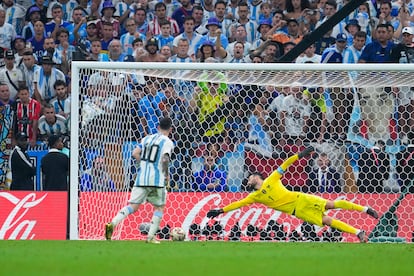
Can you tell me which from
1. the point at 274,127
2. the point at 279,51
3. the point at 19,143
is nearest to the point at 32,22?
Answer: the point at 19,143

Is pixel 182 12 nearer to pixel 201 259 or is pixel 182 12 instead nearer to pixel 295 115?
pixel 295 115

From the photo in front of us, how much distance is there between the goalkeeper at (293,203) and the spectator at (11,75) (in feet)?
18.0

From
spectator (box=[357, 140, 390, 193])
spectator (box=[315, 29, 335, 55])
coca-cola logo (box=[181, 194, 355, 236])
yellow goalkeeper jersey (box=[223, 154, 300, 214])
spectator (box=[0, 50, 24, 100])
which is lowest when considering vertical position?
coca-cola logo (box=[181, 194, 355, 236])

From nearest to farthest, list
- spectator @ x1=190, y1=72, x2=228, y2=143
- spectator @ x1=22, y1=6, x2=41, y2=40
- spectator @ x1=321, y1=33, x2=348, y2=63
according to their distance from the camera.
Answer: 1. spectator @ x1=190, y1=72, x2=228, y2=143
2. spectator @ x1=321, y1=33, x2=348, y2=63
3. spectator @ x1=22, y1=6, x2=41, y2=40

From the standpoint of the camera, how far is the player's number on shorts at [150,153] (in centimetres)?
1487

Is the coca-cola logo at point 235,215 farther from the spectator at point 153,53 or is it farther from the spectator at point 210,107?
the spectator at point 153,53

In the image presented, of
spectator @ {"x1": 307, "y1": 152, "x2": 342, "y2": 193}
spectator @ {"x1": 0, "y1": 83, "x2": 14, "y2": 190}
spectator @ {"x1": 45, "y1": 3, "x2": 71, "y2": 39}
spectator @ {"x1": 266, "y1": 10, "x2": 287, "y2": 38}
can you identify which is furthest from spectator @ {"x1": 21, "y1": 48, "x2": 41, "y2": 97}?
spectator @ {"x1": 307, "y1": 152, "x2": 342, "y2": 193}

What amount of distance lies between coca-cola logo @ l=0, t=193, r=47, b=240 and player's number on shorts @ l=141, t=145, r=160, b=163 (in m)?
2.17

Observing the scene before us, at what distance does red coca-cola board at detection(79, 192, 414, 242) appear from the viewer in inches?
634

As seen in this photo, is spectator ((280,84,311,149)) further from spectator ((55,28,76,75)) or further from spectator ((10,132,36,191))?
spectator ((55,28,76,75))

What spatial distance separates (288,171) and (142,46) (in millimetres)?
4274

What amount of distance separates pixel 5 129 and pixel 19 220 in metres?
2.61

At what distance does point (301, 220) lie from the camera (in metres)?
16.6

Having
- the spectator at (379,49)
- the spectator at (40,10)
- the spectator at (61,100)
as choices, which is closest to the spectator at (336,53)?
the spectator at (379,49)
